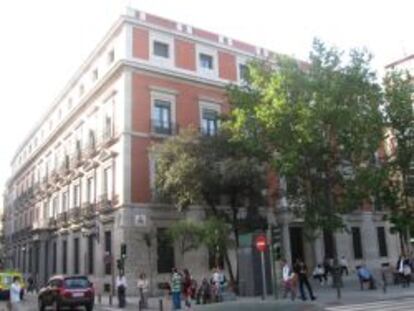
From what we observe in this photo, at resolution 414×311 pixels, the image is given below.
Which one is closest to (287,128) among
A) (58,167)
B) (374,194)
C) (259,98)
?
(259,98)

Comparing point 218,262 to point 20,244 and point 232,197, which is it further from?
point 20,244

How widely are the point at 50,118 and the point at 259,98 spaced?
88.2ft

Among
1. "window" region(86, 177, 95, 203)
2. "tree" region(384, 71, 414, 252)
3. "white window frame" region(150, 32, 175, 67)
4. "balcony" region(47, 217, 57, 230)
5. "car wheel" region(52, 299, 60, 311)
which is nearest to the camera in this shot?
"car wheel" region(52, 299, 60, 311)

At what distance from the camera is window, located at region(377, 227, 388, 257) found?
1778 inches

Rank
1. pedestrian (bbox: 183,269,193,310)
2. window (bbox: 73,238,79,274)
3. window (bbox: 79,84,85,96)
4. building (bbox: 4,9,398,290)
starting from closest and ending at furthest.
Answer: pedestrian (bbox: 183,269,193,310) < building (bbox: 4,9,398,290) < window (bbox: 73,238,79,274) < window (bbox: 79,84,85,96)

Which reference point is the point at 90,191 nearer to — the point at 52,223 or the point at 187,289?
the point at 52,223

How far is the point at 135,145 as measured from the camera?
33.2m

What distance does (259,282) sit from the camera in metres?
25.9

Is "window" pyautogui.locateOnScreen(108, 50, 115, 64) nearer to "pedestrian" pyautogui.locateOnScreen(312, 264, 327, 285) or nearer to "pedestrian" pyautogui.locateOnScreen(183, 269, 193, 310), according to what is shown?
"pedestrian" pyautogui.locateOnScreen(183, 269, 193, 310)

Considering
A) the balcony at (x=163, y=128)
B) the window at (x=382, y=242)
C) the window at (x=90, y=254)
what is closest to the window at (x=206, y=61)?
the balcony at (x=163, y=128)

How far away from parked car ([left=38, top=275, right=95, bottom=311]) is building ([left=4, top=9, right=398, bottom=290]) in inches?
285

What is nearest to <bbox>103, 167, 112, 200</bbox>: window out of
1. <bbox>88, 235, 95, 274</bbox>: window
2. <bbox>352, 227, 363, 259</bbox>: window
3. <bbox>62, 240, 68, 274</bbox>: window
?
<bbox>88, 235, 95, 274</bbox>: window

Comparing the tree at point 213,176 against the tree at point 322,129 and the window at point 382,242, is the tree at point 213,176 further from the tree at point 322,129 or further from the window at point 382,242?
the window at point 382,242

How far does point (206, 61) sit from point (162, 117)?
5.40 m
